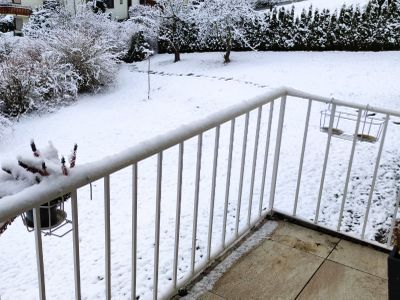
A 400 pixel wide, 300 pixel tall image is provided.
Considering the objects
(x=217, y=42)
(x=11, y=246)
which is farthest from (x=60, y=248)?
(x=217, y=42)

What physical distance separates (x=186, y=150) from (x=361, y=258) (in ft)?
16.0

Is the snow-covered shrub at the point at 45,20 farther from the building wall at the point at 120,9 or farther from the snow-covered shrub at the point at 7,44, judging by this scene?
the building wall at the point at 120,9

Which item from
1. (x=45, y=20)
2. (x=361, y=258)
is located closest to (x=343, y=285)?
(x=361, y=258)

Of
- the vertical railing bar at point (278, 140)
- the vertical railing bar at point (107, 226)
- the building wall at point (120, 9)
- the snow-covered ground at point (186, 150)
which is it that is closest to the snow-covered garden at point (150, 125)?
the snow-covered ground at point (186, 150)

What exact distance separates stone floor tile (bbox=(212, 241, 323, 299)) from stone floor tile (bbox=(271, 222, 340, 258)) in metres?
0.06

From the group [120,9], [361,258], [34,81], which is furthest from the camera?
[120,9]

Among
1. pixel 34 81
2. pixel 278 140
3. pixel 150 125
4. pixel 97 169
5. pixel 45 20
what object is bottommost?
pixel 150 125

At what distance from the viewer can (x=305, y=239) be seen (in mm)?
2566

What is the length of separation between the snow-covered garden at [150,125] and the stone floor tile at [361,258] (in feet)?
1.30

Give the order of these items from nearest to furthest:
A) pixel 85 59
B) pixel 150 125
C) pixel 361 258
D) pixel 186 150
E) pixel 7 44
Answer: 1. pixel 361 258
2. pixel 186 150
3. pixel 150 125
4. pixel 85 59
5. pixel 7 44

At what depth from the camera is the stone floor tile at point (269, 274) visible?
209 centimetres

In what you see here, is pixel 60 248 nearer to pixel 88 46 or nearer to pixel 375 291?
pixel 375 291

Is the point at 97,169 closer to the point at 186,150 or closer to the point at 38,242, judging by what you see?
the point at 38,242

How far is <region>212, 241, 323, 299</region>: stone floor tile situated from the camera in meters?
2.09
